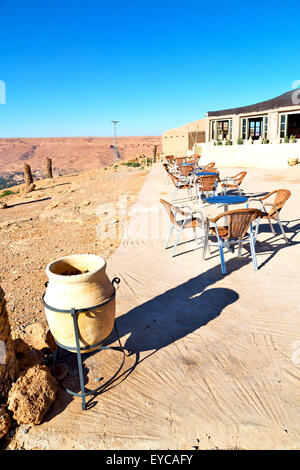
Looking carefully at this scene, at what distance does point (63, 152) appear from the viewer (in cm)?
11125

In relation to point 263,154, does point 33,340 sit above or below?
below

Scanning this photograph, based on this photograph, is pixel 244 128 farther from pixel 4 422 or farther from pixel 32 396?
pixel 4 422

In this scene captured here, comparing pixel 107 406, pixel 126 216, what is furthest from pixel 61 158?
pixel 107 406

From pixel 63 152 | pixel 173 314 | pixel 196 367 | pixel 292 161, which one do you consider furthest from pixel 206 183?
pixel 63 152

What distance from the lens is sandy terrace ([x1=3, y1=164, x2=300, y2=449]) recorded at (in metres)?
1.95

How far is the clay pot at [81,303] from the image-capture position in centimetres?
213

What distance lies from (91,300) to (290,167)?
48.2ft

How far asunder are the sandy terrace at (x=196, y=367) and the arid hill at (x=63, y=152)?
8332cm

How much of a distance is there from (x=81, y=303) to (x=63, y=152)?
116982mm

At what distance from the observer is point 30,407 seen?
2014 mm

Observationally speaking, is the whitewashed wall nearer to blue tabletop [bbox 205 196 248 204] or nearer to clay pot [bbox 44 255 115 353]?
blue tabletop [bbox 205 196 248 204]

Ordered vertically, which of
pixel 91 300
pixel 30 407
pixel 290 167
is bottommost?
pixel 30 407

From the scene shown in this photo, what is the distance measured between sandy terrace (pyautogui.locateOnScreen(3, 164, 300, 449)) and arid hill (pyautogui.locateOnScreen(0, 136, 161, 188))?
83.3 meters

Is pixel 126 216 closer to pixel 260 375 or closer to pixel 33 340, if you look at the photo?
pixel 33 340
